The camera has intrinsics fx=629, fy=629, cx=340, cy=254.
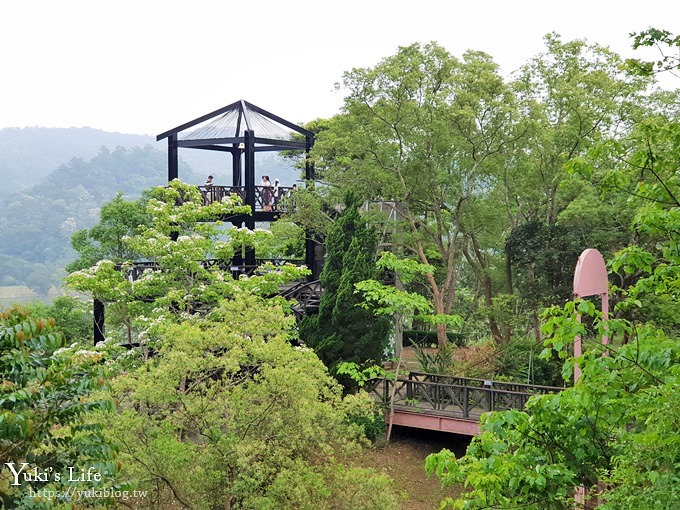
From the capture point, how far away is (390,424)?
14.0 metres

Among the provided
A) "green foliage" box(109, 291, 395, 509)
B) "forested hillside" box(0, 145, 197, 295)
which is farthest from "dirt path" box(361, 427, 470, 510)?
"forested hillside" box(0, 145, 197, 295)

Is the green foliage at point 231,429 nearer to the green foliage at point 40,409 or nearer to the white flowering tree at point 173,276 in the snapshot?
the green foliage at point 40,409

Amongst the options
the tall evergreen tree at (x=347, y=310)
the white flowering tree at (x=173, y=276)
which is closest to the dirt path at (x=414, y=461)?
the tall evergreen tree at (x=347, y=310)

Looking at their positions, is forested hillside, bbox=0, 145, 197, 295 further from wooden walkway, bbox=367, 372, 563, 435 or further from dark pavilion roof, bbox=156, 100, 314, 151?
wooden walkway, bbox=367, 372, 563, 435

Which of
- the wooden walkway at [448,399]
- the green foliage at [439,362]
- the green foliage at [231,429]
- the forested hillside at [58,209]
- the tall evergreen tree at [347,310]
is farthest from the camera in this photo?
the forested hillside at [58,209]

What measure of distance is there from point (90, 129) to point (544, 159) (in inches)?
3478

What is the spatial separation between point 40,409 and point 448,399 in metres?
10.7

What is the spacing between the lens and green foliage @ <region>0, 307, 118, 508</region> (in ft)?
14.5

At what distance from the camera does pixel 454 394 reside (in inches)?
548

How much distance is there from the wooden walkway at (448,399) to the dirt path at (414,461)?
0.54 meters

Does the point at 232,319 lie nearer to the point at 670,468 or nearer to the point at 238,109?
the point at 670,468

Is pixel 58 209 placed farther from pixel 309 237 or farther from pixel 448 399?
pixel 448 399

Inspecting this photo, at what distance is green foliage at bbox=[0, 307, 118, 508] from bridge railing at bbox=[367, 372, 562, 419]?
956 cm

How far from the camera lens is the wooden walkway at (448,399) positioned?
13.4 meters
